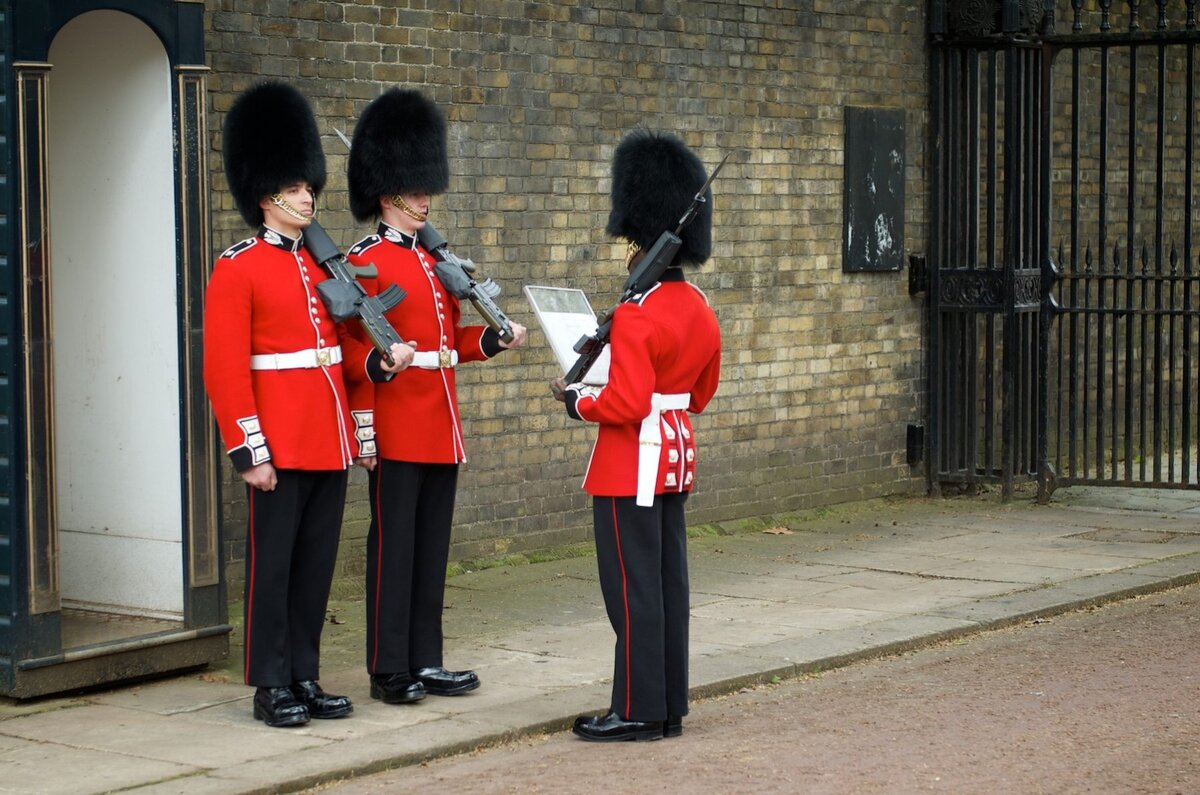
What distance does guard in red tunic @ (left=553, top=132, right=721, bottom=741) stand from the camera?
240 inches

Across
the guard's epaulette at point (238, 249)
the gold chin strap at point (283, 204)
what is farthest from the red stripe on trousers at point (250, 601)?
the gold chin strap at point (283, 204)

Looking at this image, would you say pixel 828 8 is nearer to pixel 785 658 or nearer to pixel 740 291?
pixel 740 291

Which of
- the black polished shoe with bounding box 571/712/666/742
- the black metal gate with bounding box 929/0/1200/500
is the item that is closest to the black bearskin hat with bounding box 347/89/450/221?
the black polished shoe with bounding box 571/712/666/742

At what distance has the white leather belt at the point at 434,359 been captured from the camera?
6.58m

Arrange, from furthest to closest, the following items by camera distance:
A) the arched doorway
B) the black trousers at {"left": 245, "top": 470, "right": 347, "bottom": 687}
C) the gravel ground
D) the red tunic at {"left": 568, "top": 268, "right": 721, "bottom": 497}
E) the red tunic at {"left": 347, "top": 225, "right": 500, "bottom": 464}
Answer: the arched doorway
the red tunic at {"left": 347, "top": 225, "right": 500, "bottom": 464}
the black trousers at {"left": 245, "top": 470, "right": 347, "bottom": 687}
the red tunic at {"left": 568, "top": 268, "right": 721, "bottom": 497}
the gravel ground

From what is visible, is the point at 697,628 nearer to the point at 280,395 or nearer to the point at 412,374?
A: the point at 412,374

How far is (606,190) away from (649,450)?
4.33 m

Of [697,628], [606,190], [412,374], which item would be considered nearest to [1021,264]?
[606,190]

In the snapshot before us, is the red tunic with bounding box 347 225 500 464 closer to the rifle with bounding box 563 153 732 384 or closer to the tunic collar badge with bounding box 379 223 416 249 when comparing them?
the tunic collar badge with bounding box 379 223 416 249

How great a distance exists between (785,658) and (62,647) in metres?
2.71

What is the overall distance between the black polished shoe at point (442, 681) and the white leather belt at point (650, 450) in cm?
112

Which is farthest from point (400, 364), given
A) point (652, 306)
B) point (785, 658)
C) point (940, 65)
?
point (940, 65)

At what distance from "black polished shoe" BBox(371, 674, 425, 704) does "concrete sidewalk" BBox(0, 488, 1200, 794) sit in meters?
0.04

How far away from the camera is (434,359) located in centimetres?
663
